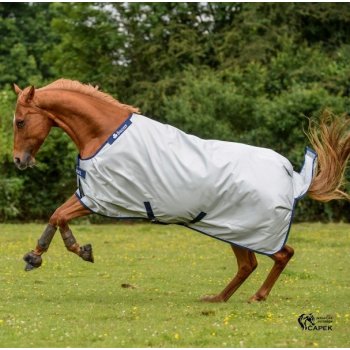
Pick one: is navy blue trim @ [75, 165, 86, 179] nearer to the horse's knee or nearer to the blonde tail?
the horse's knee

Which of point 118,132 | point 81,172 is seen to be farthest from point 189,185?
point 81,172

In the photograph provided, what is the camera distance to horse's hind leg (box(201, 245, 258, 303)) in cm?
1135

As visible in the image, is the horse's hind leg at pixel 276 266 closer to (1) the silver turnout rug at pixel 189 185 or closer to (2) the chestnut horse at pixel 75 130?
(2) the chestnut horse at pixel 75 130

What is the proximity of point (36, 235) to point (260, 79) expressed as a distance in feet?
37.5

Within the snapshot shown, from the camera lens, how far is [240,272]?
11406mm

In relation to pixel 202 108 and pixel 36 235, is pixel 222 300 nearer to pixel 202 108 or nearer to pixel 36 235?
pixel 36 235

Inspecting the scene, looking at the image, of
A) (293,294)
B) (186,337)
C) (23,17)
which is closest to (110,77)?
(23,17)

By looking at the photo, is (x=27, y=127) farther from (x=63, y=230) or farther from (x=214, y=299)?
(x=214, y=299)

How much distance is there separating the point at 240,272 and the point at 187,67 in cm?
2311

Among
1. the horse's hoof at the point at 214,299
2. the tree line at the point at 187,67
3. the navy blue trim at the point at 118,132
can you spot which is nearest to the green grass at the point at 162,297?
the horse's hoof at the point at 214,299

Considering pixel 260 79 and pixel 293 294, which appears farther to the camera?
pixel 260 79

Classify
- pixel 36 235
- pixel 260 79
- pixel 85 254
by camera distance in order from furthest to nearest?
pixel 260 79 → pixel 36 235 → pixel 85 254

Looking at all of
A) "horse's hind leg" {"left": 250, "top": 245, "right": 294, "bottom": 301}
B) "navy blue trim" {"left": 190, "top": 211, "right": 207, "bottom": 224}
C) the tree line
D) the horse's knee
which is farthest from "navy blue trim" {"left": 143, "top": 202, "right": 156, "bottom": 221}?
the tree line

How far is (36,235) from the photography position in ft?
70.9
